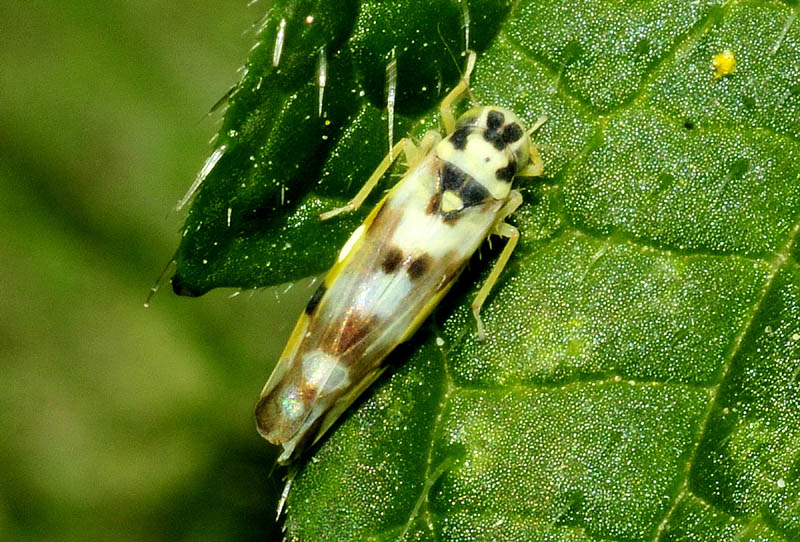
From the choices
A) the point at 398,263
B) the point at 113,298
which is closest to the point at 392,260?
the point at 398,263

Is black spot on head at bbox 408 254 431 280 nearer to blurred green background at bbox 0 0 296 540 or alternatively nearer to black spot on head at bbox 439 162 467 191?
black spot on head at bbox 439 162 467 191

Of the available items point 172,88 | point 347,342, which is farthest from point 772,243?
point 172,88

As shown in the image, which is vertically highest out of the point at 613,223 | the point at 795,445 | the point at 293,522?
the point at 613,223

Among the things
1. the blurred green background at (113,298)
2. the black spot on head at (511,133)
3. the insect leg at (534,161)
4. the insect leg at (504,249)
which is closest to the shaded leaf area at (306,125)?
the black spot on head at (511,133)

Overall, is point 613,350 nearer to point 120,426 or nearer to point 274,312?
point 274,312

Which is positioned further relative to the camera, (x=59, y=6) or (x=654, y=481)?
(x=59, y=6)

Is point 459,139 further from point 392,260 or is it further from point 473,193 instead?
point 392,260

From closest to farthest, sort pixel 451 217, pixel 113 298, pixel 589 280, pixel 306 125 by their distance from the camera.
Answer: pixel 306 125, pixel 589 280, pixel 451 217, pixel 113 298
